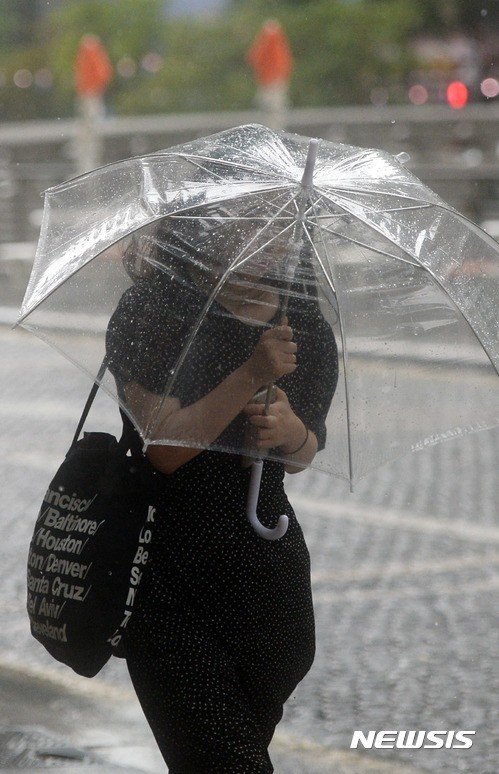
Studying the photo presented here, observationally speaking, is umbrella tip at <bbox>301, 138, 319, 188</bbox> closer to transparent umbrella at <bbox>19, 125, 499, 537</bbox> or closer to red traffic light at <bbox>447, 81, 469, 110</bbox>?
transparent umbrella at <bbox>19, 125, 499, 537</bbox>

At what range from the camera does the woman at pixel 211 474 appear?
210cm

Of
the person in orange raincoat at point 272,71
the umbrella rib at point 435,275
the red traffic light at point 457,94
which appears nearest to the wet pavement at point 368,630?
the umbrella rib at point 435,275

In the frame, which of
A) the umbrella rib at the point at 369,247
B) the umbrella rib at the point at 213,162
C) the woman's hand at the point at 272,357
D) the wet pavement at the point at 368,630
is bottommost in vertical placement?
the wet pavement at the point at 368,630

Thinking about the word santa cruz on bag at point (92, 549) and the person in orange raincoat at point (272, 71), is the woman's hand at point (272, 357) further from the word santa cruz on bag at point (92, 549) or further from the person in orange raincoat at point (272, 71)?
the person in orange raincoat at point (272, 71)

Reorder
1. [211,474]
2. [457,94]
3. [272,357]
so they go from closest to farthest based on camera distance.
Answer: [272,357] < [211,474] < [457,94]

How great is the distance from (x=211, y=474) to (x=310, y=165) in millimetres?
554

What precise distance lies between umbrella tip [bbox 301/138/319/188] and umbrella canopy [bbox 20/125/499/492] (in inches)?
0.7

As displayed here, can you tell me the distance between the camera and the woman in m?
2.10

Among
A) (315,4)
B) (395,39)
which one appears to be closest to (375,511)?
(395,39)

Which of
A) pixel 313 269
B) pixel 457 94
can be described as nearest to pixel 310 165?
pixel 313 269

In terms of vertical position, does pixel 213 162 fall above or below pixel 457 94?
above

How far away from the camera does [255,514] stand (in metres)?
2.14

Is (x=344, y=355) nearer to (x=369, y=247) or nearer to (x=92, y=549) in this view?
(x=369, y=247)

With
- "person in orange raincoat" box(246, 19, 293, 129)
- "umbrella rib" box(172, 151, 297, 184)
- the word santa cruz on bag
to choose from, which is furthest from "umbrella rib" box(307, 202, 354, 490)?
"person in orange raincoat" box(246, 19, 293, 129)
